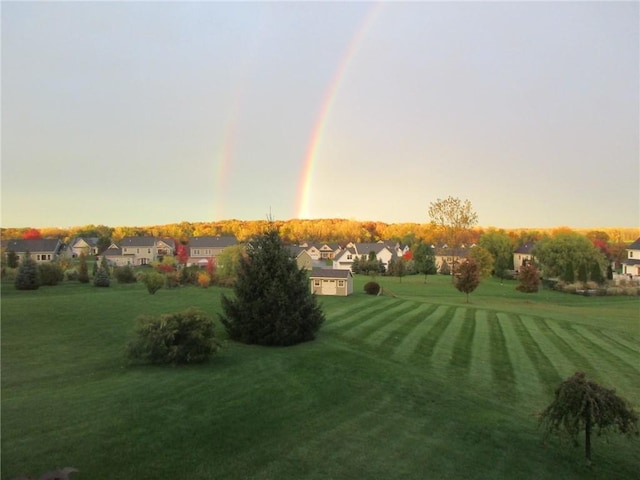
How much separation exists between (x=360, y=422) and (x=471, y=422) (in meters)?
2.86

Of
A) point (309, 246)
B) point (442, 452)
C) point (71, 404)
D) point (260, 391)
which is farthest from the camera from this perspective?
point (309, 246)

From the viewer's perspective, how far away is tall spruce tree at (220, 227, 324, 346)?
19.3 metres

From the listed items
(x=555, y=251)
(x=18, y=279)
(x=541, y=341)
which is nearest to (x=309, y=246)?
(x=555, y=251)

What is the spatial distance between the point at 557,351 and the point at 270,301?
13.7m

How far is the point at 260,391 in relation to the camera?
12367mm

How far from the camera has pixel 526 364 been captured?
18422 mm

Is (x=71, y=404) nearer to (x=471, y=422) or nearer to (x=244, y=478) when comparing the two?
(x=244, y=478)

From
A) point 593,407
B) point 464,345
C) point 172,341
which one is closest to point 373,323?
point 464,345

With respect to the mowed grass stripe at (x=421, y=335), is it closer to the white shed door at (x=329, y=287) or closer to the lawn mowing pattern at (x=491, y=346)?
the lawn mowing pattern at (x=491, y=346)

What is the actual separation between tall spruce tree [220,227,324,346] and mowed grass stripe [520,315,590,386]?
10.3 m

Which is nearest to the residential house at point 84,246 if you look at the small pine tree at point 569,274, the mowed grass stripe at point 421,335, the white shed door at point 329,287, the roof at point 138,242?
the roof at point 138,242

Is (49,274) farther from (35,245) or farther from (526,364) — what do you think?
(526,364)

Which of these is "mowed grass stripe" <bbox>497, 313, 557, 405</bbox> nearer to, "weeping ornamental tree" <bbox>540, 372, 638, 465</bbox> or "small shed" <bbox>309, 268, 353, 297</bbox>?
"weeping ornamental tree" <bbox>540, 372, 638, 465</bbox>

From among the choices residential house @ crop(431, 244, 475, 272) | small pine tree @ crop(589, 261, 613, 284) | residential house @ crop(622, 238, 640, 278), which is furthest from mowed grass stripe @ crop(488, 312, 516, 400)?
residential house @ crop(622, 238, 640, 278)
